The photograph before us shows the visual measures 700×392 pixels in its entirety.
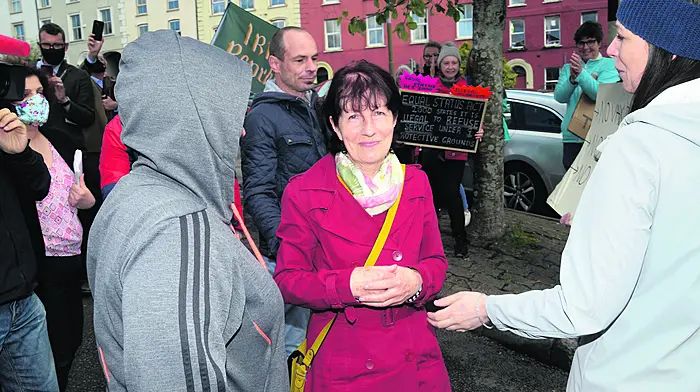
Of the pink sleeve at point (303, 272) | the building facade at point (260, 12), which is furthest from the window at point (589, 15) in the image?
the pink sleeve at point (303, 272)

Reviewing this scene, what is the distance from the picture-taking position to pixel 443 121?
5.98m

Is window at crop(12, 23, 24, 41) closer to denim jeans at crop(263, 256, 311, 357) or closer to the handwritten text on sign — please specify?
the handwritten text on sign

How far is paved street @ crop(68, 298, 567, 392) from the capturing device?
12.2 feet

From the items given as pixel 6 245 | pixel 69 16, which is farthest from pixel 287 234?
pixel 69 16

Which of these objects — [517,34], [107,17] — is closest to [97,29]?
[517,34]

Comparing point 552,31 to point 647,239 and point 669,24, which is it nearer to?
point 669,24

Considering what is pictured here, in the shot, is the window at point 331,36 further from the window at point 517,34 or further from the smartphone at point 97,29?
the smartphone at point 97,29

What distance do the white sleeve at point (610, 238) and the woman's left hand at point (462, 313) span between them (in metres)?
0.35

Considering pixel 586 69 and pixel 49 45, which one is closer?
pixel 586 69

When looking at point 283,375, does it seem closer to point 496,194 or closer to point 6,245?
point 6,245

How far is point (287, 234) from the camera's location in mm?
2209

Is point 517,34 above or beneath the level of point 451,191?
above

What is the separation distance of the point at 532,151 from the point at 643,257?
22.2 feet

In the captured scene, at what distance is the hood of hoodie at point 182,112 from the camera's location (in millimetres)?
1431
